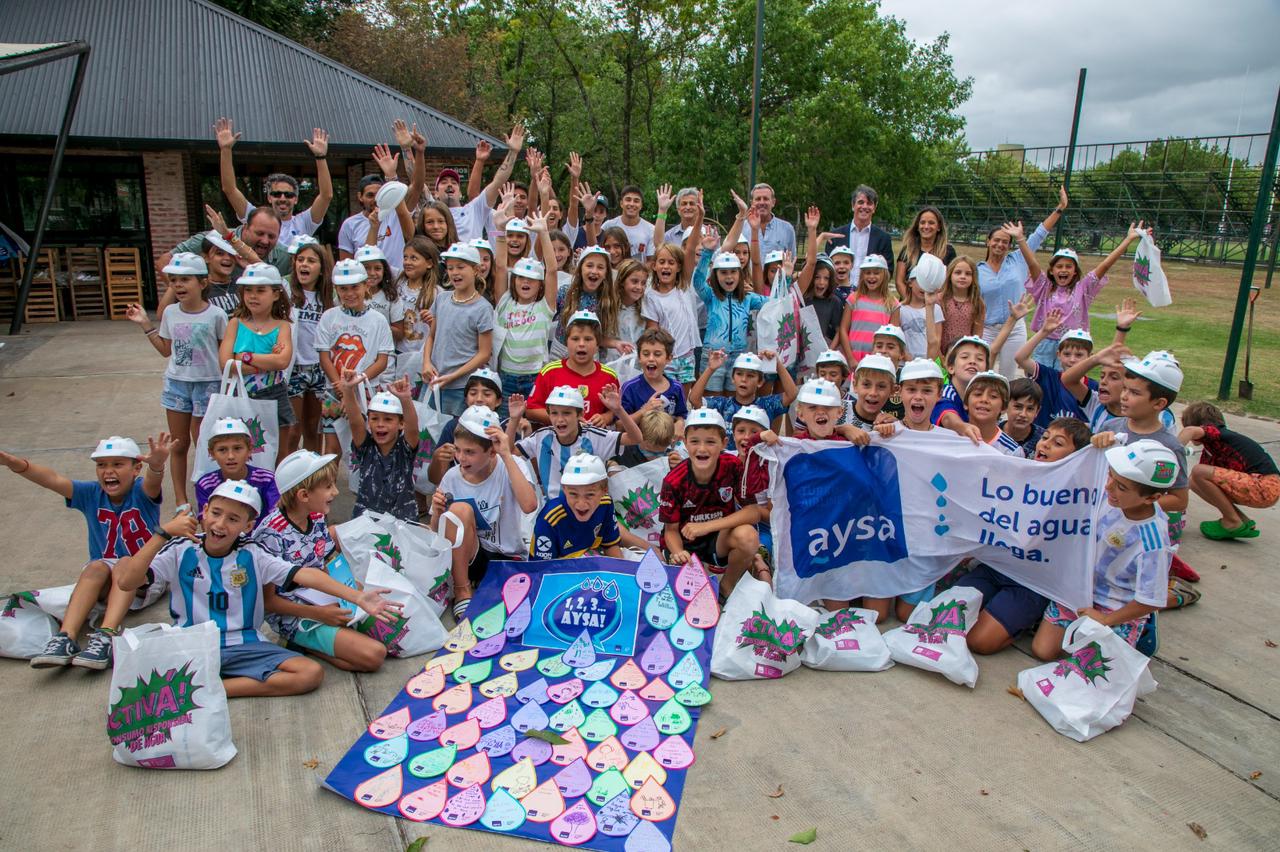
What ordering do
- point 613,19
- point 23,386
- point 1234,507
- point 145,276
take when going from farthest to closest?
1. point 613,19
2. point 145,276
3. point 23,386
4. point 1234,507

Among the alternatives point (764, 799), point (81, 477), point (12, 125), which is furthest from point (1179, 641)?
point (12, 125)

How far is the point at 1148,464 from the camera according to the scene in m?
3.97

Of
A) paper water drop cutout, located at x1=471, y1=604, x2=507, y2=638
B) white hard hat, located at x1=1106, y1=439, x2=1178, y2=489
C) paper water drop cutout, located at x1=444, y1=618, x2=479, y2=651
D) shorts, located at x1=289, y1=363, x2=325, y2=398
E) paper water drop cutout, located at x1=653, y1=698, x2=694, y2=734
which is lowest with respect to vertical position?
paper water drop cutout, located at x1=653, y1=698, x2=694, y2=734

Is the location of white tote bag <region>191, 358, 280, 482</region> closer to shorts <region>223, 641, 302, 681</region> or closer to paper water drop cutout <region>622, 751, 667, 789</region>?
shorts <region>223, 641, 302, 681</region>

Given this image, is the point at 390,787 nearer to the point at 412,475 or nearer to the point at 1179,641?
the point at 412,475

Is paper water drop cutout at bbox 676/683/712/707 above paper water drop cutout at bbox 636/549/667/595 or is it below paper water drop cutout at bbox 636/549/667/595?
below

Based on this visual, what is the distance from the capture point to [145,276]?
1562 centimetres

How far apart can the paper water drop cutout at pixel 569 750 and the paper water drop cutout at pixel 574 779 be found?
0.11ft

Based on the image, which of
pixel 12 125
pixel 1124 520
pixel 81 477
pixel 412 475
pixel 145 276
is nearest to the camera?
pixel 1124 520

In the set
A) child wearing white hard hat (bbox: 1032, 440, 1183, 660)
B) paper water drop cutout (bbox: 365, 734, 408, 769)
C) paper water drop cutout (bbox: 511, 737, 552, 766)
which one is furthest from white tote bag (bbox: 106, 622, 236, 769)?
child wearing white hard hat (bbox: 1032, 440, 1183, 660)

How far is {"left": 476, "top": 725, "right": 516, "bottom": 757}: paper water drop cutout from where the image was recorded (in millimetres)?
3547

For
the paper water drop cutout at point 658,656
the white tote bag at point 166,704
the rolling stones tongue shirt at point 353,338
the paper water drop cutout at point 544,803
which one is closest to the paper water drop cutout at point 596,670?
the paper water drop cutout at point 658,656

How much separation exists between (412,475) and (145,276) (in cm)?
1290

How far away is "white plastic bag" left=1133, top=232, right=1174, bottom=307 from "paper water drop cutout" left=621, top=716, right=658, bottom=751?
17.5 feet
